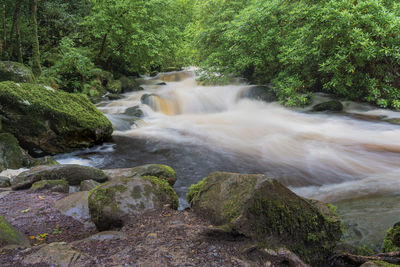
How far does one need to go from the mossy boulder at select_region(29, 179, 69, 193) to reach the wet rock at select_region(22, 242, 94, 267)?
2487 mm

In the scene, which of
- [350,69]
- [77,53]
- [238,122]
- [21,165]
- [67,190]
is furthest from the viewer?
[77,53]

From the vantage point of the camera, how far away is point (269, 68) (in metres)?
14.3

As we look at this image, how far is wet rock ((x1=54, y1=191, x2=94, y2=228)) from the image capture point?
334 cm

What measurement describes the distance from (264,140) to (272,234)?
6.69m

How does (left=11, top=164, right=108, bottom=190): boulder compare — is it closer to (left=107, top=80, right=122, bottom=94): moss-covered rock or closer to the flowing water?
the flowing water

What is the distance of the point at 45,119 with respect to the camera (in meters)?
6.62

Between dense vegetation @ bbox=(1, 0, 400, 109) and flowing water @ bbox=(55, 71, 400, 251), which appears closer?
flowing water @ bbox=(55, 71, 400, 251)

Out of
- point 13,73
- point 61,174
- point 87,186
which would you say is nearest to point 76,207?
point 87,186

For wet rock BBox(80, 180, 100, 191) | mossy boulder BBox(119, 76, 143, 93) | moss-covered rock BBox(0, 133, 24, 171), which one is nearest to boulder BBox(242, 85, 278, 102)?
mossy boulder BBox(119, 76, 143, 93)

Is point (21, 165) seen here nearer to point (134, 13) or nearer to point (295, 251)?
point (295, 251)

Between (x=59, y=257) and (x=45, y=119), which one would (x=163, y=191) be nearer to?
(x=59, y=257)

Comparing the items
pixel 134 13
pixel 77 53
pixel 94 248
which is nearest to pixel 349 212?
pixel 94 248

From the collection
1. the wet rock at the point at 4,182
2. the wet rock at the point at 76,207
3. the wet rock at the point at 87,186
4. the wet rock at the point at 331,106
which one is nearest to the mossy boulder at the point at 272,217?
the wet rock at the point at 76,207

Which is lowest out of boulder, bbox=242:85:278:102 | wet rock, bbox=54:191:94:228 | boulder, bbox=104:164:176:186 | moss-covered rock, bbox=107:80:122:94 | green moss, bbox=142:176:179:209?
boulder, bbox=104:164:176:186
